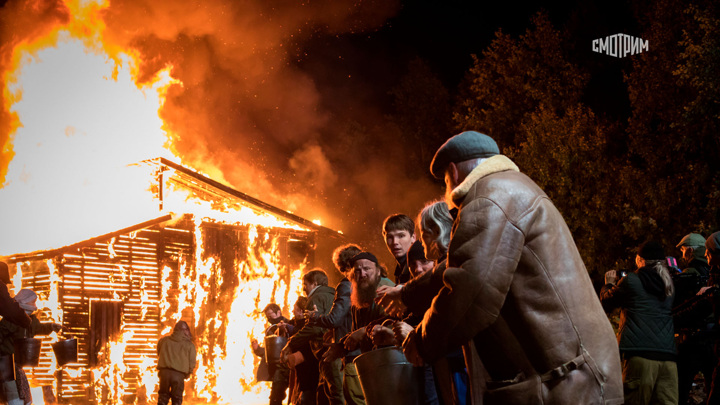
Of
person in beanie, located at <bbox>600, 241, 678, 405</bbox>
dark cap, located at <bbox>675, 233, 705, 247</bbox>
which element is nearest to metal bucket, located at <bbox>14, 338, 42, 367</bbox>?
person in beanie, located at <bbox>600, 241, 678, 405</bbox>

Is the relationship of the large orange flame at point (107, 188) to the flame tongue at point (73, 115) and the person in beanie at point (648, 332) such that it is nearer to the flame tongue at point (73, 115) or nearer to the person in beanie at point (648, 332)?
the flame tongue at point (73, 115)

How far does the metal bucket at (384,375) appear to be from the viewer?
483 cm

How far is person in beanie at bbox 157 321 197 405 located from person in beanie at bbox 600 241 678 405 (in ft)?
31.2

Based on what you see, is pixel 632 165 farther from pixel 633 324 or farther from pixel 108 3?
pixel 108 3

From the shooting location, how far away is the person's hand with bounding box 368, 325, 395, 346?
5.28m

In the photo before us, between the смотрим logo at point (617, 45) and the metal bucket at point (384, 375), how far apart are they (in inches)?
1026

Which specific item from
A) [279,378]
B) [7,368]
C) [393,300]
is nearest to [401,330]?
[393,300]

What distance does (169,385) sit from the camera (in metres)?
14.6

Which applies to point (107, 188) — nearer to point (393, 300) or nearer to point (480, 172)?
point (393, 300)

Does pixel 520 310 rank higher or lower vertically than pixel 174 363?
higher

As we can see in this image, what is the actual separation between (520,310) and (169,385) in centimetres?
1283

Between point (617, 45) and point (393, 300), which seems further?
point (617, 45)

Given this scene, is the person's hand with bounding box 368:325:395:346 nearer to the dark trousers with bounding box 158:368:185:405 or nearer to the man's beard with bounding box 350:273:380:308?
the man's beard with bounding box 350:273:380:308

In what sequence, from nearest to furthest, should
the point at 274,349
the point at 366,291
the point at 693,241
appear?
the point at 366,291, the point at 693,241, the point at 274,349
